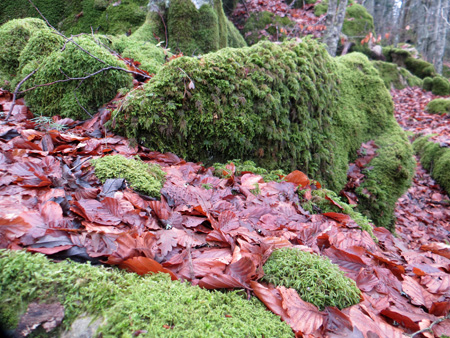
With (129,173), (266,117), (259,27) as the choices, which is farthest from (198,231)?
(259,27)

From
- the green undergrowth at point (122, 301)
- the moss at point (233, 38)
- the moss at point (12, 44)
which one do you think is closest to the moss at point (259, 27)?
the moss at point (233, 38)

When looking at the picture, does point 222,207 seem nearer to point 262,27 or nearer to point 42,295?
point 42,295

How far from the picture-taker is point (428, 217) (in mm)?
6117

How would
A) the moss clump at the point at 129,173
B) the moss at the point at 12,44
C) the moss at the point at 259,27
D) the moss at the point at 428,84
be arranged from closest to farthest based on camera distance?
the moss clump at the point at 129,173 → the moss at the point at 12,44 → the moss at the point at 259,27 → the moss at the point at 428,84

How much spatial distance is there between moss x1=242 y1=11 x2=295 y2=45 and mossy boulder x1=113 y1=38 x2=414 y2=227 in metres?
5.78

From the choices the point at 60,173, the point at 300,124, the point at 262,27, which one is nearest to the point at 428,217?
the point at 300,124

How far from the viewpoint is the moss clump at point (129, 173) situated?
1.97 meters

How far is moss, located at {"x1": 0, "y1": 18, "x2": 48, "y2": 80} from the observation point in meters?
3.83

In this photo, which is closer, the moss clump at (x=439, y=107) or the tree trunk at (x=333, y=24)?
the tree trunk at (x=333, y=24)

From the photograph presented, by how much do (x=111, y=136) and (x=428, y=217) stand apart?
22.5ft

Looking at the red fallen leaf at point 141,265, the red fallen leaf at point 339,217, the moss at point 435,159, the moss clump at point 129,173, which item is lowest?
the moss at point 435,159

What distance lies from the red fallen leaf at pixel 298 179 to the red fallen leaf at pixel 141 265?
6.62 feet

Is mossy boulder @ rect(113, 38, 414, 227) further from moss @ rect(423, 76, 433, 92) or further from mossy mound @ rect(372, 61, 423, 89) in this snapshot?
moss @ rect(423, 76, 433, 92)

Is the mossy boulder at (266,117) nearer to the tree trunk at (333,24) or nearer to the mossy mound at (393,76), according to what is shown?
the tree trunk at (333,24)
